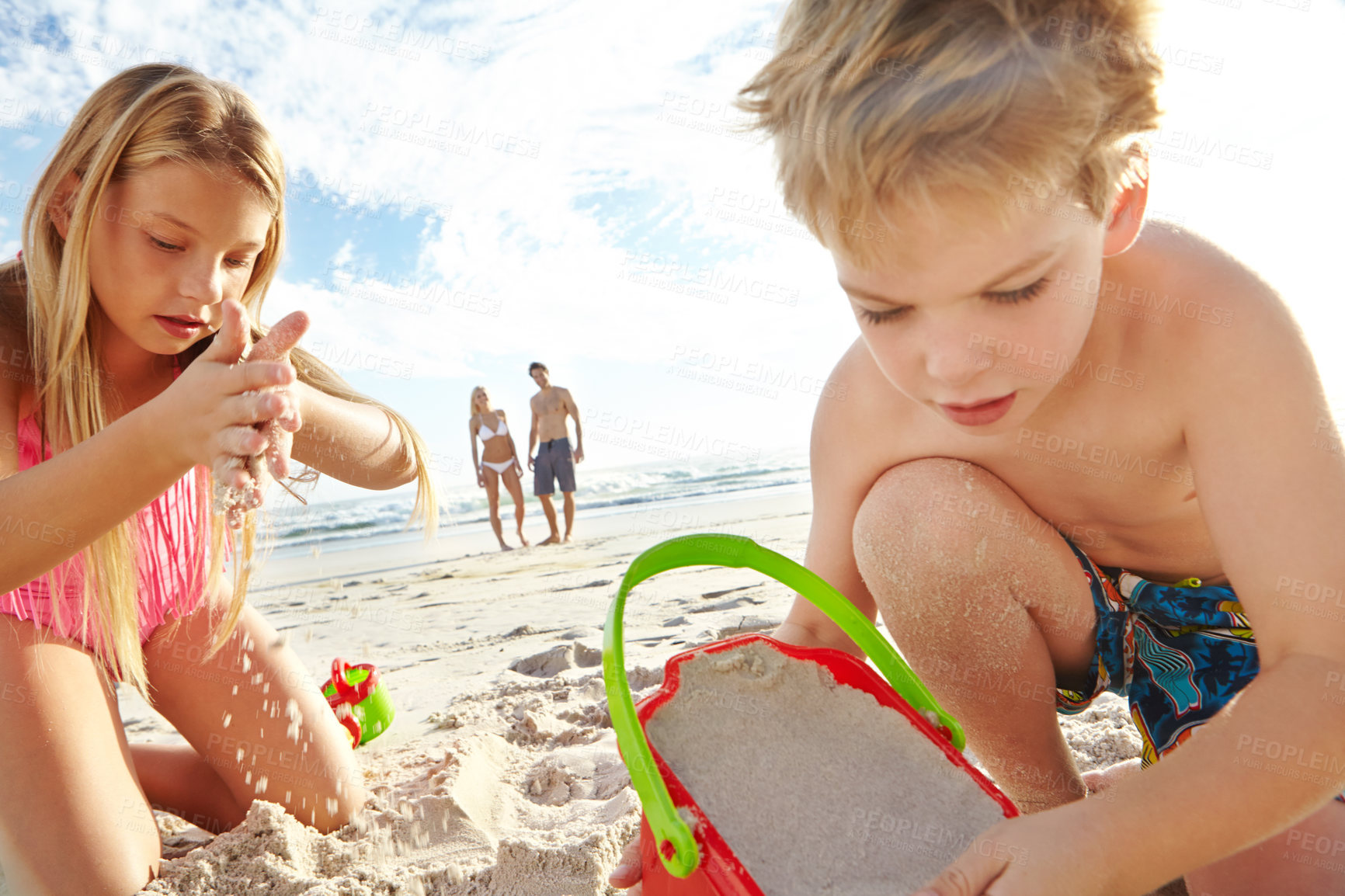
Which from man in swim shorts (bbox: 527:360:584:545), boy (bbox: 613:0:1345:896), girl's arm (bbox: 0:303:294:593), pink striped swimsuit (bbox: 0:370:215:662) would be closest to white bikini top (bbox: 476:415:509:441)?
man in swim shorts (bbox: 527:360:584:545)

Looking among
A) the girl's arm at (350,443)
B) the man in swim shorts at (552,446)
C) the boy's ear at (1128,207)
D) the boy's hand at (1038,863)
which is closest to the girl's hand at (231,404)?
the girl's arm at (350,443)

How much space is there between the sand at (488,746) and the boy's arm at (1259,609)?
1.09 ft

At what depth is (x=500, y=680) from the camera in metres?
2.83

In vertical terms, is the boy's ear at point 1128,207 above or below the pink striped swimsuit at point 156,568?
above

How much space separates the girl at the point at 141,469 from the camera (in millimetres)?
1421

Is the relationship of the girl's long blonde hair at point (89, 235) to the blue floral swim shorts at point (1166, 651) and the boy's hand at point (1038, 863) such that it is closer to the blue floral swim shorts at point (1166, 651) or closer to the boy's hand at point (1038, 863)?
the boy's hand at point (1038, 863)

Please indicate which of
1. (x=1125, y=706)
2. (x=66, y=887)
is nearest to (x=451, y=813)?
(x=66, y=887)

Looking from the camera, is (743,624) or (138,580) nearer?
(138,580)

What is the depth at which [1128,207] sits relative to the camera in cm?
115

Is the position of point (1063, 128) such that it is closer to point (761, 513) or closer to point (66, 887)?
point (66, 887)

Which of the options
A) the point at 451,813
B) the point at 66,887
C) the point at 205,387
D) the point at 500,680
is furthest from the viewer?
the point at 500,680

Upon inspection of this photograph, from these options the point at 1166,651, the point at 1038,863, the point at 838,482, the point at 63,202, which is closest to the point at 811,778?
the point at 1038,863

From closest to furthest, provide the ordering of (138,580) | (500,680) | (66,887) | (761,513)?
(66,887) → (138,580) → (500,680) → (761,513)

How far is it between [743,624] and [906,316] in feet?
7.20
